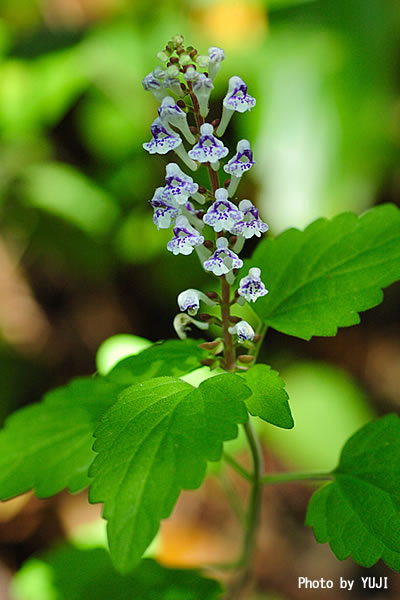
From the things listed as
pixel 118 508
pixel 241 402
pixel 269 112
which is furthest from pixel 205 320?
pixel 269 112

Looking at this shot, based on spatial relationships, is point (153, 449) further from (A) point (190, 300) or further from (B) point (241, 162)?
(B) point (241, 162)

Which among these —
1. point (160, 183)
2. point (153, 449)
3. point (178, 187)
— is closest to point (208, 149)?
point (178, 187)

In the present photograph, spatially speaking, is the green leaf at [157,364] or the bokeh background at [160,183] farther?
the bokeh background at [160,183]

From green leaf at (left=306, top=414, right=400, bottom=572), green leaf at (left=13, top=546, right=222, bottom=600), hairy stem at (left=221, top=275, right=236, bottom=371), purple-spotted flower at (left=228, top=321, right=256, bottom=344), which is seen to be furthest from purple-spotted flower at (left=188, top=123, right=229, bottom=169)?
green leaf at (left=13, top=546, right=222, bottom=600)

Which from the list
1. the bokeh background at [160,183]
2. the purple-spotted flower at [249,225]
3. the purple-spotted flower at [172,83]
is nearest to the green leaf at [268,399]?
the purple-spotted flower at [249,225]

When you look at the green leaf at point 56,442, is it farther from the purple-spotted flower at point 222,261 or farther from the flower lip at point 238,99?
the flower lip at point 238,99

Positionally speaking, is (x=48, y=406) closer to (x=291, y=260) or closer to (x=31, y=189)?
(x=291, y=260)

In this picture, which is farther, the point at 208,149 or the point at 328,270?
the point at 328,270
